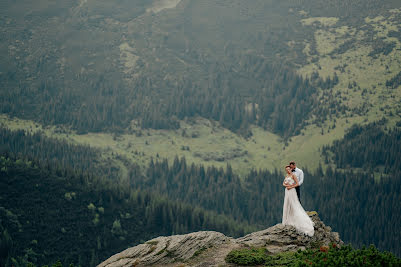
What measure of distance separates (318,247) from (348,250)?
22.1ft

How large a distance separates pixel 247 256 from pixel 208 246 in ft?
26.7

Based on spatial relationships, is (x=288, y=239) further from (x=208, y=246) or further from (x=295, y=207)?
(x=208, y=246)

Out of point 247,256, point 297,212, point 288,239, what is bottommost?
point 288,239

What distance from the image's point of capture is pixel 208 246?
79.1 meters

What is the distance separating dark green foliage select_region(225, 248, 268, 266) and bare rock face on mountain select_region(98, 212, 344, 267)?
4.55 ft

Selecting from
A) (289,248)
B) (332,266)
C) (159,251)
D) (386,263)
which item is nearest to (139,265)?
(159,251)

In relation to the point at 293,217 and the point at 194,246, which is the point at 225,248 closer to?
the point at 194,246

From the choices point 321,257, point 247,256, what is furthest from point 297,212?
point 321,257

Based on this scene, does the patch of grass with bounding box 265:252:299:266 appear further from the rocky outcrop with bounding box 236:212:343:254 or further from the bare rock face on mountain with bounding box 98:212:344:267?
the rocky outcrop with bounding box 236:212:343:254

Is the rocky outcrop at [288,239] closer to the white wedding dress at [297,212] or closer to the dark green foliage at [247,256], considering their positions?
the white wedding dress at [297,212]

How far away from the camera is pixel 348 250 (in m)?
69.1

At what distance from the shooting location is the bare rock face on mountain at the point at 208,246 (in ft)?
249

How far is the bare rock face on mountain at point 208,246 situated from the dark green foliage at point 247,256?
Result: 139cm

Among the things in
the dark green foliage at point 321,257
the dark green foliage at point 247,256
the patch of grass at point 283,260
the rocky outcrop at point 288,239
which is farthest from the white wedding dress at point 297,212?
A: the dark green foliage at point 247,256
